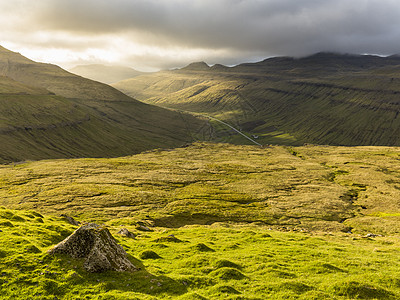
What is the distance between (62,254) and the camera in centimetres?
2828

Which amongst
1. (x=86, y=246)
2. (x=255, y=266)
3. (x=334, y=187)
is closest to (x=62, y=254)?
(x=86, y=246)

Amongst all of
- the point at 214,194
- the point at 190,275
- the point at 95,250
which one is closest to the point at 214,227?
the point at 214,194

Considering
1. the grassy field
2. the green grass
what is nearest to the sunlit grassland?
the grassy field

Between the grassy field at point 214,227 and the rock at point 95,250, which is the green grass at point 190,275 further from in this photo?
the rock at point 95,250

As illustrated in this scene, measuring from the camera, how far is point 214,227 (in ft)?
241

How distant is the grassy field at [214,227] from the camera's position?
25.5 meters

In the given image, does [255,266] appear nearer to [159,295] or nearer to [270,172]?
[159,295]

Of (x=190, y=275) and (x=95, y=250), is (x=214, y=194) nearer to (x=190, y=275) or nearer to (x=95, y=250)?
(x=190, y=275)

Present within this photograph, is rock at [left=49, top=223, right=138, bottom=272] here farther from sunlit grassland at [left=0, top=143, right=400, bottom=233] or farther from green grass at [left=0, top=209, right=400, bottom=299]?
sunlit grassland at [left=0, top=143, right=400, bottom=233]

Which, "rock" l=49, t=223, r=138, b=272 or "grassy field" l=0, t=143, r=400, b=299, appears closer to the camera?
"grassy field" l=0, t=143, r=400, b=299

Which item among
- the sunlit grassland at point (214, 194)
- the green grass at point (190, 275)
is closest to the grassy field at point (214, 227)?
the green grass at point (190, 275)

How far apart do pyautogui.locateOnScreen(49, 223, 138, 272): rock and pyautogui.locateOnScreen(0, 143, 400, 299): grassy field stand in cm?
100

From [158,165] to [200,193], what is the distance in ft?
229

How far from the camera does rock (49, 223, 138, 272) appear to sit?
27375 mm
